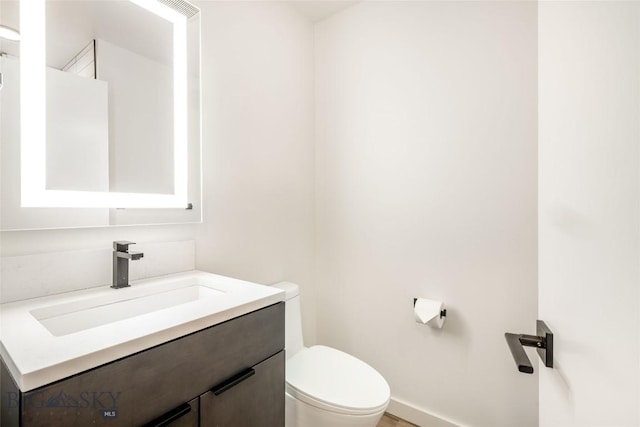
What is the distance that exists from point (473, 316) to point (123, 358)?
1515 mm

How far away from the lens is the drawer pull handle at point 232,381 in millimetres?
891

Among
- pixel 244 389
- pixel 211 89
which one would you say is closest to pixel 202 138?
pixel 211 89

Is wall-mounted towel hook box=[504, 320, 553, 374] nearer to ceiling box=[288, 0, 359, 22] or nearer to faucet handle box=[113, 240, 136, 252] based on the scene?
faucet handle box=[113, 240, 136, 252]

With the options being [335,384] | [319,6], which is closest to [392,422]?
[335,384]

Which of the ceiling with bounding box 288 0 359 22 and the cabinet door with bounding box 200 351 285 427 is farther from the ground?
the ceiling with bounding box 288 0 359 22

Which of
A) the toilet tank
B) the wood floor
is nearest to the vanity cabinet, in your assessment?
the toilet tank

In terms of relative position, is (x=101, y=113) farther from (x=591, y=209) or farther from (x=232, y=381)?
(x=591, y=209)

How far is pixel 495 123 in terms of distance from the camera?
4.86 feet

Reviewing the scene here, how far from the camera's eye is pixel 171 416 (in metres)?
0.77

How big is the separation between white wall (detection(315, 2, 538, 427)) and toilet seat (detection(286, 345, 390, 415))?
1.55ft

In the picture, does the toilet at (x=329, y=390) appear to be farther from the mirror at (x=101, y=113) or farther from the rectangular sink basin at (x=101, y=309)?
the mirror at (x=101, y=113)

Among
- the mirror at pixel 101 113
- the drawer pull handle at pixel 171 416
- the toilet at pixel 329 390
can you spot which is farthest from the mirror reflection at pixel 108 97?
the toilet at pixel 329 390

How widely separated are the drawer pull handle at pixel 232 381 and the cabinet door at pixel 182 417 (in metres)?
0.06

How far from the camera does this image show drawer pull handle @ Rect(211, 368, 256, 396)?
0.89m
